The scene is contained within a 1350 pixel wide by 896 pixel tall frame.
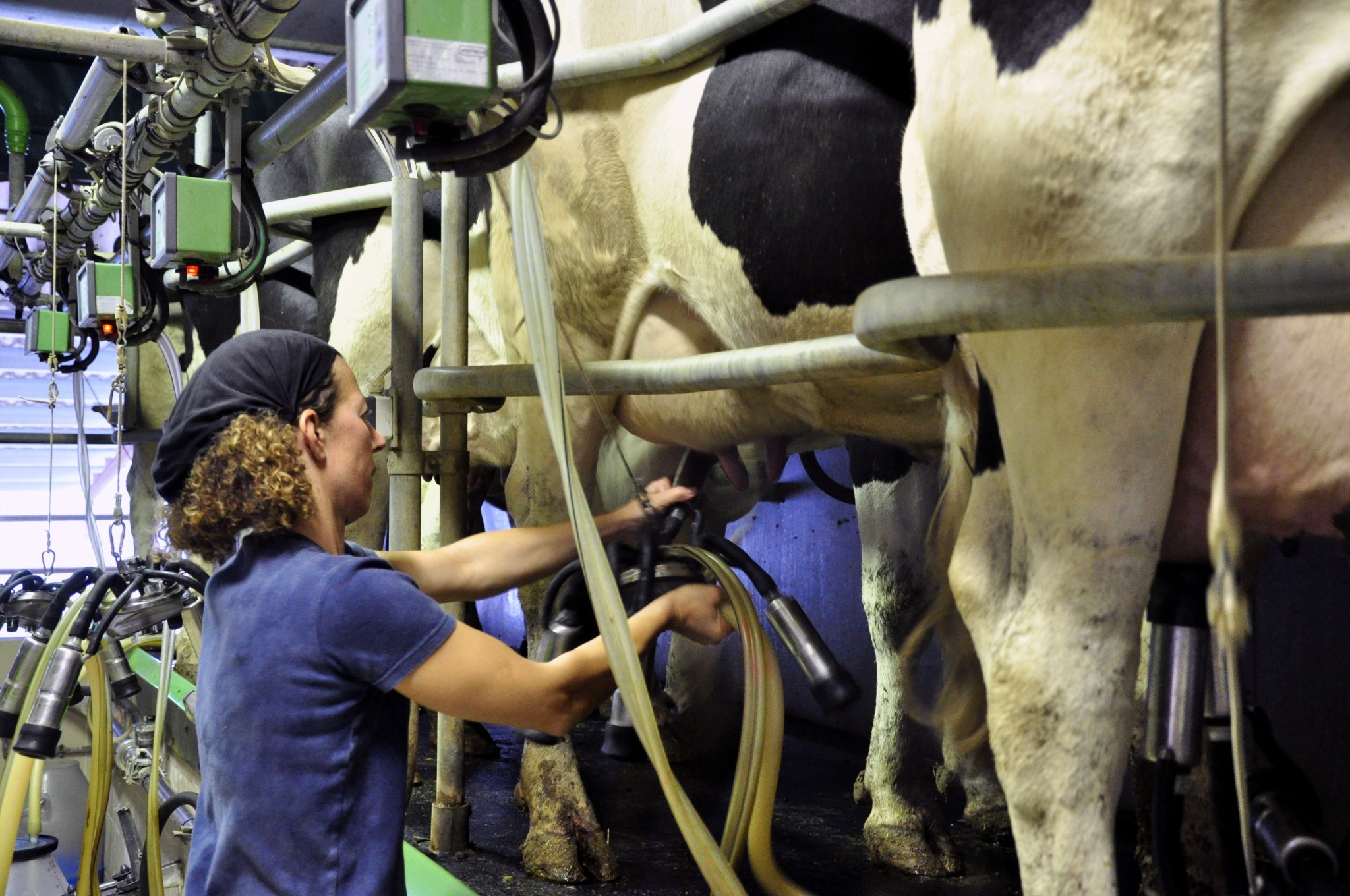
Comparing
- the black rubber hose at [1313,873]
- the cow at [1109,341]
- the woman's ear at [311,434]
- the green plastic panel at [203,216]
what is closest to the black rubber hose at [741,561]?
the cow at [1109,341]

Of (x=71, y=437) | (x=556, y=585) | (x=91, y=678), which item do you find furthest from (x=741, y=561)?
(x=71, y=437)

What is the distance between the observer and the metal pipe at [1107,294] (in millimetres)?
755

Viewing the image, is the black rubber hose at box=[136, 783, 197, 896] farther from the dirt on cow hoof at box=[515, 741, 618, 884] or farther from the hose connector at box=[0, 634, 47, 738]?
the dirt on cow hoof at box=[515, 741, 618, 884]

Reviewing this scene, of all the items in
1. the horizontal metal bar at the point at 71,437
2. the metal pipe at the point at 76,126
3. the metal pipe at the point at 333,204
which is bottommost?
the horizontal metal bar at the point at 71,437

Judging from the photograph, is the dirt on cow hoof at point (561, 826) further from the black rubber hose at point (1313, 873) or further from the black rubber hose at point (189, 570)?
the black rubber hose at point (1313, 873)

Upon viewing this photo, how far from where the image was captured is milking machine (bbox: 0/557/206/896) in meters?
1.88

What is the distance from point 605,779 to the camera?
269 centimetres

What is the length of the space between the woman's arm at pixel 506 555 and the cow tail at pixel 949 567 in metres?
0.37

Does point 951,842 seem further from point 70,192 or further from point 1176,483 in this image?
point 70,192

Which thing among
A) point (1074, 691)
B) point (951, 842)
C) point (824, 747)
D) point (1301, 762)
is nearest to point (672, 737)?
point (824, 747)

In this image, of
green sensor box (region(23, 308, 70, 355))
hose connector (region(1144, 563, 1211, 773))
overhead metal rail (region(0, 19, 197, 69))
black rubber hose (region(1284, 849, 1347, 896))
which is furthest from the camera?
green sensor box (region(23, 308, 70, 355))

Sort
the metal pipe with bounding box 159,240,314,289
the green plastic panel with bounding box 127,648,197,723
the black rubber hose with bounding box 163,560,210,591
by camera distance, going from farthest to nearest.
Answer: the metal pipe with bounding box 159,240,314,289 < the green plastic panel with bounding box 127,648,197,723 < the black rubber hose with bounding box 163,560,210,591

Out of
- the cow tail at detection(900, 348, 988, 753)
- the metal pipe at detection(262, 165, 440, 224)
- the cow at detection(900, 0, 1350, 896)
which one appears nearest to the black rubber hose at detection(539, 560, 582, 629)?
the cow tail at detection(900, 348, 988, 753)

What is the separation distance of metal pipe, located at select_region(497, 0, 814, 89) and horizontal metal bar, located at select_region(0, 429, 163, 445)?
9.56 feet
